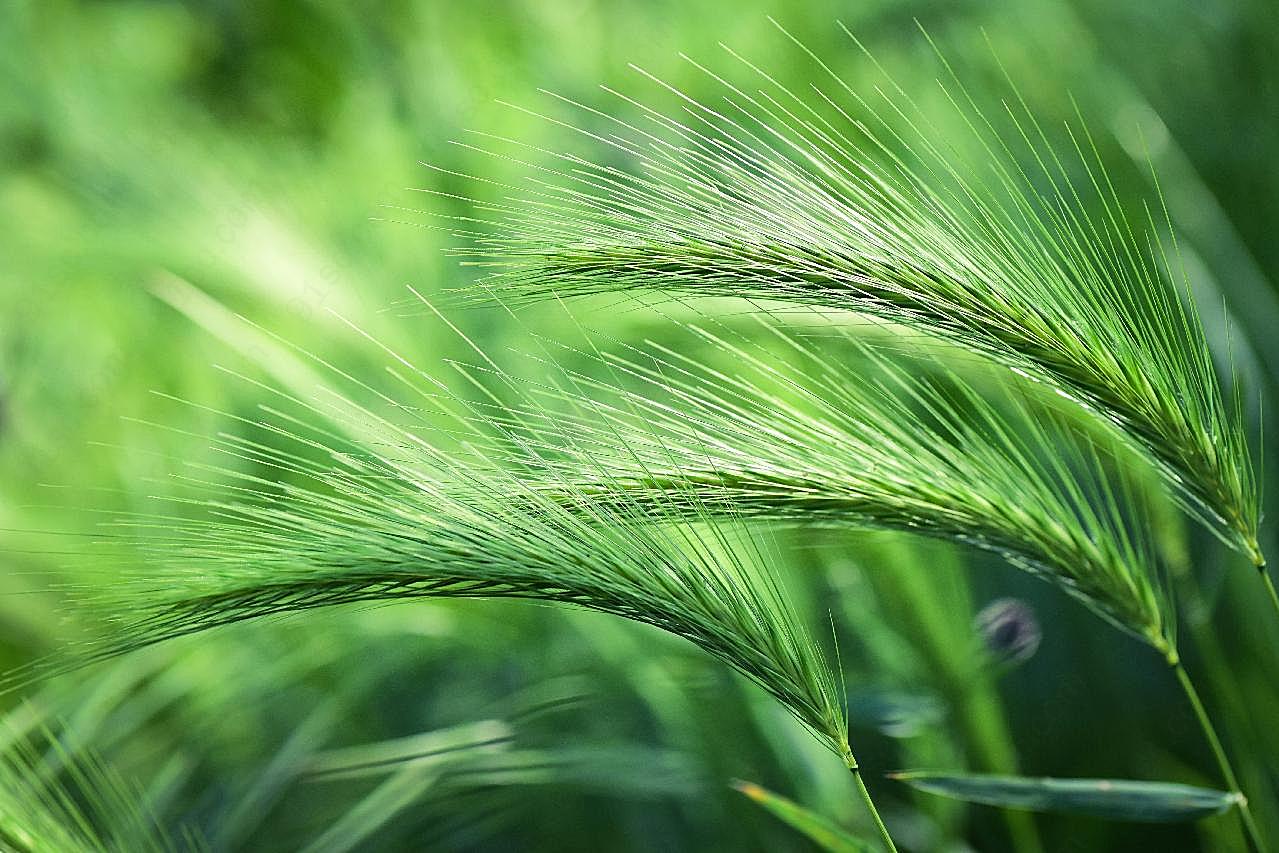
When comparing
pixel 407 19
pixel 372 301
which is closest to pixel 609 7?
pixel 407 19

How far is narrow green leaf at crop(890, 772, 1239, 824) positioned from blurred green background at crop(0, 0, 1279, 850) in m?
0.12

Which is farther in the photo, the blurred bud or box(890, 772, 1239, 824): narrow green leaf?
the blurred bud

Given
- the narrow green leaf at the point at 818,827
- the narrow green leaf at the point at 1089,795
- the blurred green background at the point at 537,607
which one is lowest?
the narrow green leaf at the point at 1089,795

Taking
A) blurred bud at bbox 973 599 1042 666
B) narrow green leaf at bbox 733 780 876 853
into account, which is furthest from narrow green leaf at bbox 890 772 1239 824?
blurred bud at bbox 973 599 1042 666

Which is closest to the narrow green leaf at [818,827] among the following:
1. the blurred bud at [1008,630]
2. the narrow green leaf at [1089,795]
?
the narrow green leaf at [1089,795]

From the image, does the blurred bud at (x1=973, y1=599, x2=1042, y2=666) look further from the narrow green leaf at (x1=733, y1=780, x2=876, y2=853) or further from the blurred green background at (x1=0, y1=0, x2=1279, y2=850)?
the narrow green leaf at (x1=733, y1=780, x2=876, y2=853)

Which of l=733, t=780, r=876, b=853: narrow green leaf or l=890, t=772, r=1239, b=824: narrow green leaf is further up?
l=733, t=780, r=876, b=853: narrow green leaf

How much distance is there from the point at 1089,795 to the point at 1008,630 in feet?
0.75

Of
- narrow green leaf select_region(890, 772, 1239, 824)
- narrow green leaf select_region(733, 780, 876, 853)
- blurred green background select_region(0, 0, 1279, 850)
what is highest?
blurred green background select_region(0, 0, 1279, 850)

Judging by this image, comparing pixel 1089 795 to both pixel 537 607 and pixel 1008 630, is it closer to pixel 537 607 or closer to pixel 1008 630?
pixel 1008 630

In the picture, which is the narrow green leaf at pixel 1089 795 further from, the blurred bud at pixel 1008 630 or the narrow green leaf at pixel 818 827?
the blurred bud at pixel 1008 630

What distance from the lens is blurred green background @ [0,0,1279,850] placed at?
0.67m

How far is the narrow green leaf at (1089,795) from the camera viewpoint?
0.43m

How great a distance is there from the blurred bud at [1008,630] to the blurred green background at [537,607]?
0.02 metres
